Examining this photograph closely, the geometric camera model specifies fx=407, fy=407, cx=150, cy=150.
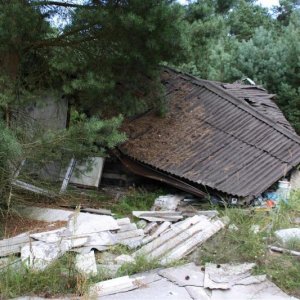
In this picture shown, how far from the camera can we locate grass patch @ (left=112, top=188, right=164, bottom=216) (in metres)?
7.09

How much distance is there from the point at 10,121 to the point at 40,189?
1.20 m

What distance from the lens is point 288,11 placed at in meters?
22.9

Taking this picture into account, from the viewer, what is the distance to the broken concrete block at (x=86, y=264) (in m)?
4.22

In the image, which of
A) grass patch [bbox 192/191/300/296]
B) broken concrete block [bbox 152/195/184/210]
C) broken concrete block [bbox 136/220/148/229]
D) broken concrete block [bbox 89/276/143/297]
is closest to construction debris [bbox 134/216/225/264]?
grass patch [bbox 192/191/300/296]

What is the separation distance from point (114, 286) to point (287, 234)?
2436 mm

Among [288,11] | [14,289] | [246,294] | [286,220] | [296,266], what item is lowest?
[14,289]

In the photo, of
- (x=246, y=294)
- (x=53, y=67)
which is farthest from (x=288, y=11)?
(x=246, y=294)

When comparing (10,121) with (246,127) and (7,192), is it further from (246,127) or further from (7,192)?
(246,127)

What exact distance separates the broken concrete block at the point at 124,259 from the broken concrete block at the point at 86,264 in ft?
0.97

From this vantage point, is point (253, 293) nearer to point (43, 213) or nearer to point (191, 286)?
point (191, 286)

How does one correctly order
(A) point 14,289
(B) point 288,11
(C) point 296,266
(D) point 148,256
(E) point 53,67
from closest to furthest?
1. (A) point 14,289
2. (C) point 296,266
3. (D) point 148,256
4. (E) point 53,67
5. (B) point 288,11

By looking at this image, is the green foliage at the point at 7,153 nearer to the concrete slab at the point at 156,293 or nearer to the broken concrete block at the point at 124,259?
the broken concrete block at the point at 124,259

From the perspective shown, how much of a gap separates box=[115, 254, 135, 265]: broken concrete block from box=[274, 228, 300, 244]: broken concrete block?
191 centimetres

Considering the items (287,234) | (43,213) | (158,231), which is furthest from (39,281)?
(287,234)
